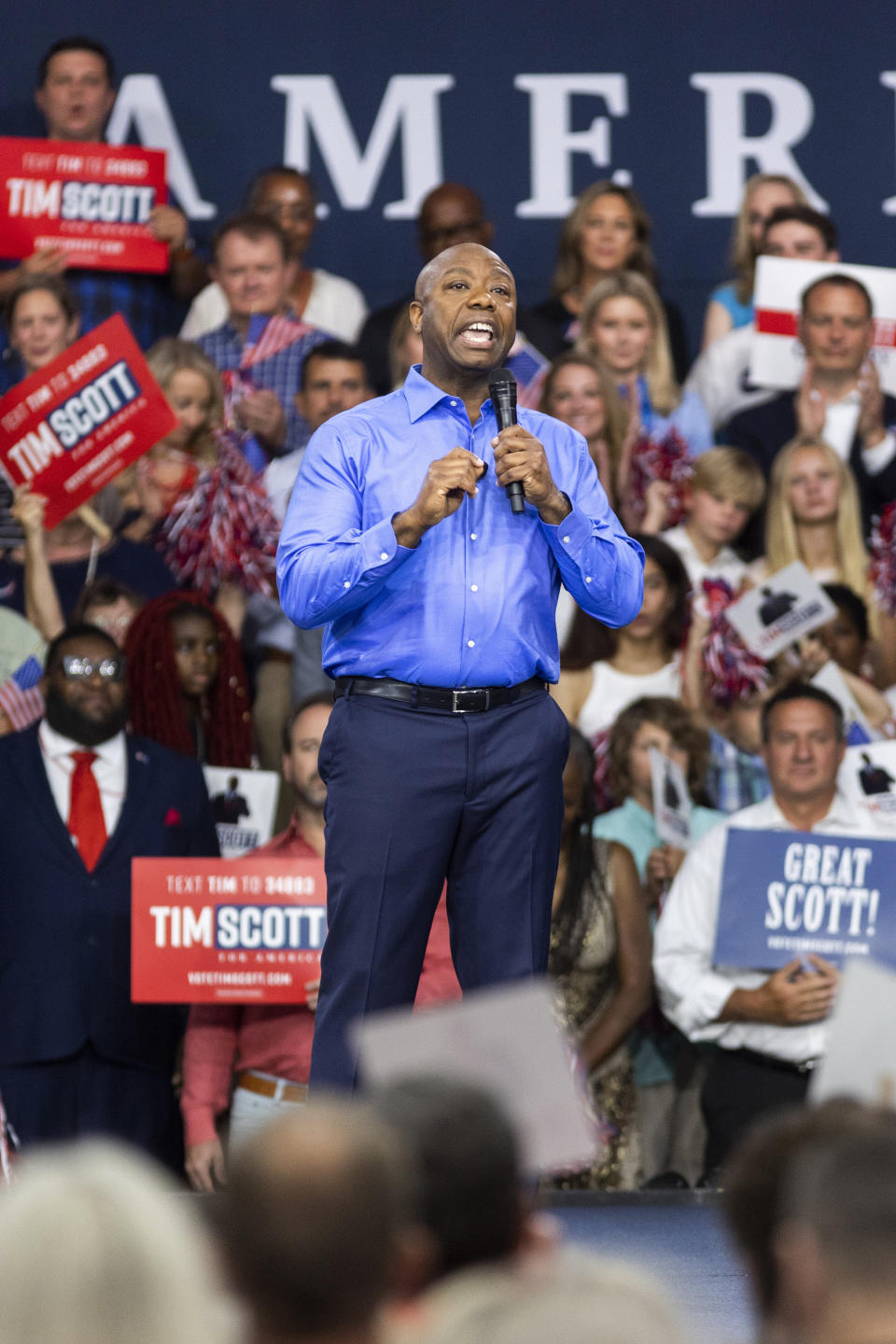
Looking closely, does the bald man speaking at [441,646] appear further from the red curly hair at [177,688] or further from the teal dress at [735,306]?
the teal dress at [735,306]

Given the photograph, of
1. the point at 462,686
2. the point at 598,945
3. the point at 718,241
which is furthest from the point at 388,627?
the point at 718,241

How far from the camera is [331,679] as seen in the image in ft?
14.4

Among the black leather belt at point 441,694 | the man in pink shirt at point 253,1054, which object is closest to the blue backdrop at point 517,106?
the man in pink shirt at point 253,1054

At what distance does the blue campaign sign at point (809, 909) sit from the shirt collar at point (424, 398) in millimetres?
1948

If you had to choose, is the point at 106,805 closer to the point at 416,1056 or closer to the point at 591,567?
the point at 591,567

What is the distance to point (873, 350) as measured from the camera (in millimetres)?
6027

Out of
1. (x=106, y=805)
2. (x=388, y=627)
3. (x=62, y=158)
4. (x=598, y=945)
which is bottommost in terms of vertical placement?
(x=598, y=945)

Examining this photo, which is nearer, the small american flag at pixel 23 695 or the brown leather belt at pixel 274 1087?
the brown leather belt at pixel 274 1087

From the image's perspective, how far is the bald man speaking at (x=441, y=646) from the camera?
295 centimetres

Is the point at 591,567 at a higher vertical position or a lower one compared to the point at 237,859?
higher

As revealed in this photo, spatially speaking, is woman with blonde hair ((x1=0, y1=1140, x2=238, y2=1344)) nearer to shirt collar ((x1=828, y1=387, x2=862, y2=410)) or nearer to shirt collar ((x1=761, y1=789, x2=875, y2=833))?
shirt collar ((x1=761, y1=789, x2=875, y2=833))

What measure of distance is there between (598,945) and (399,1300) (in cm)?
369

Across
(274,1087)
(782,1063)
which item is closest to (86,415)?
(274,1087)

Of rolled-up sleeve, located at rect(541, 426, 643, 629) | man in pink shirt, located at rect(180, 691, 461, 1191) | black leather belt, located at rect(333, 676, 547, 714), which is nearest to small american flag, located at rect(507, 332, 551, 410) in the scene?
man in pink shirt, located at rect(180, 691, 461, 1191)
